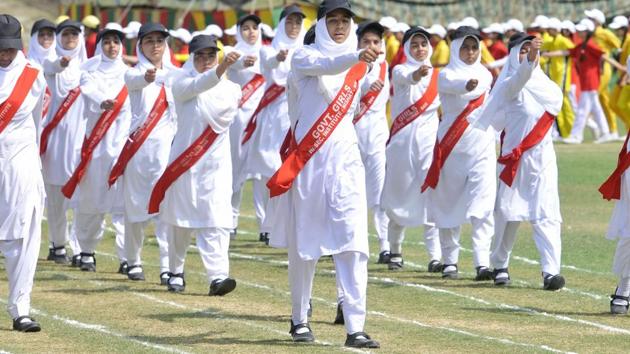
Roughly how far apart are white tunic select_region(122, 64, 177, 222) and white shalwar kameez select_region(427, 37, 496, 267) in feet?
8.65

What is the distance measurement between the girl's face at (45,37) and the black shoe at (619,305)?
7400 millimetres

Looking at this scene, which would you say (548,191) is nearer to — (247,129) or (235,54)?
(235,54)

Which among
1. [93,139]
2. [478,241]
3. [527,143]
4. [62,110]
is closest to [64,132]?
[62,110]

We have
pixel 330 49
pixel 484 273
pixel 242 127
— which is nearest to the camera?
pixel 330 49

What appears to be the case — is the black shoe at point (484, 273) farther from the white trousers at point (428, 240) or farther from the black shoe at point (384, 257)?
the black shoe at point (384, 257)

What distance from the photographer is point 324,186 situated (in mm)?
12703

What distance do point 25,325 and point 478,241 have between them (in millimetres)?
5222

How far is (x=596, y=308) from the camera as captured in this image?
14.9 m

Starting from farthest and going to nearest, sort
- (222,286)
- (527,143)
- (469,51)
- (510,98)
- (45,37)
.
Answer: (45,37)
(469,51)
(510,98)
(527,143)
(222,286)

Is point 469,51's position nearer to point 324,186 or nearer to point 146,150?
point 146,150

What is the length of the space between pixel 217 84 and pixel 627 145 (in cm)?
363

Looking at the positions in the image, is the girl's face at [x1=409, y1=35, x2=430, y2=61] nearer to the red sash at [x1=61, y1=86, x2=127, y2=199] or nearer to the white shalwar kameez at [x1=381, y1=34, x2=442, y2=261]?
the white shalwar kameez at [x1=381, y1=34, x2=442, y2=261]

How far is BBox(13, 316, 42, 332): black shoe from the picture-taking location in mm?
13336

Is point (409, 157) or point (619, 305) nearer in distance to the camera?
point (619, 305)
